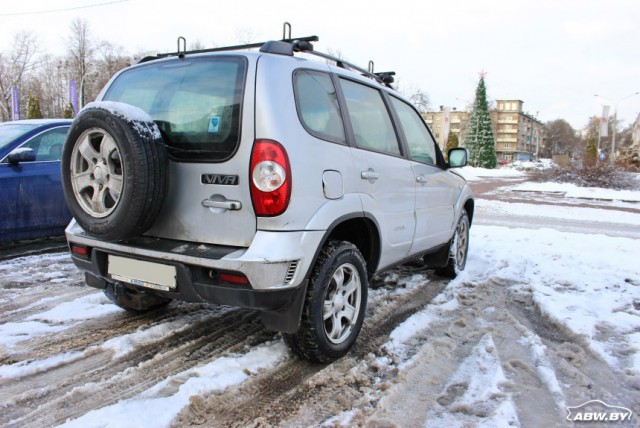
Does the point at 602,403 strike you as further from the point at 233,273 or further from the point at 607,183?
the point at 607,183

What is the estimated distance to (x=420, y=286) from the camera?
186 inches

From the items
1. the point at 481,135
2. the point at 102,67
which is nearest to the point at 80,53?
the point at 102,67

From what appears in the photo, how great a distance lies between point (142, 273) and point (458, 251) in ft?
11.8

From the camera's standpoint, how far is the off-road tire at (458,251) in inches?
192

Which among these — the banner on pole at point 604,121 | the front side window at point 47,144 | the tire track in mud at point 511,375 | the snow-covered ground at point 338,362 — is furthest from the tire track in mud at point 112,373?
the banner on pole at point 604,121

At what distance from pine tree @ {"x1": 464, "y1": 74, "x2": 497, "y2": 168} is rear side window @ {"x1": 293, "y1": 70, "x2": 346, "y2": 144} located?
47794 millimetres

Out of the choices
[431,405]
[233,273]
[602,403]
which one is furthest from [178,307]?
[602,403]

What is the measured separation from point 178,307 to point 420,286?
2.42 meters

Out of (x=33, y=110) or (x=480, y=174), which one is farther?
(x=33, y=110)

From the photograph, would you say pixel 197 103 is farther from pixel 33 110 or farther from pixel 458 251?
pixel 33 110

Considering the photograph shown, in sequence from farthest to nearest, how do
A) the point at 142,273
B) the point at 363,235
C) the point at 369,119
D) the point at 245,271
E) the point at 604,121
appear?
the point at 604,121
the point at 369,119
the point at 363,235
the point at 142,273
the point at 245,271

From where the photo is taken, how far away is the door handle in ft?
9.75

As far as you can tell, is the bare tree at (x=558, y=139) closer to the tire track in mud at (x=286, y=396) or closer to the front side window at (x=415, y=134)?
the front side window at (x=415, y=134)

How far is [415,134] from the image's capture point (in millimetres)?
4141
